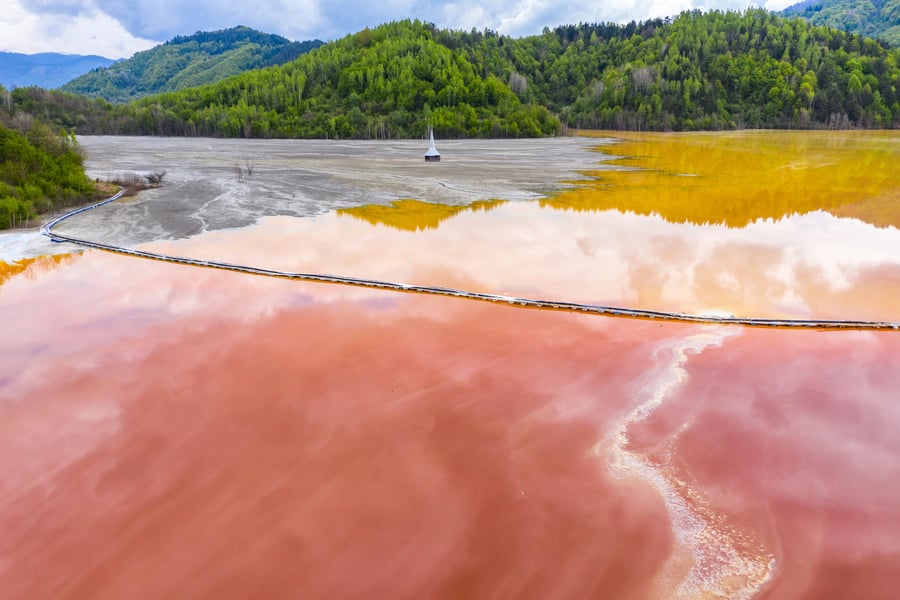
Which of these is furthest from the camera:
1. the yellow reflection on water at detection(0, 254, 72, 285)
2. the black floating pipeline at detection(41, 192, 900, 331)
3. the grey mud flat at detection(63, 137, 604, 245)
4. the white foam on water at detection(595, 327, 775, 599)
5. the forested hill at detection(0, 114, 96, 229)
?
the grey mud flat at detection(63, 137, 604, 245)

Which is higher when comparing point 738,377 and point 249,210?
point 249,210

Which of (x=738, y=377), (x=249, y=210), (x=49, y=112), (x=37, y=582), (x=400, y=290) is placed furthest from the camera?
(x=49, y=112)

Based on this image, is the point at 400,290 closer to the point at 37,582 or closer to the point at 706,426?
the point at 706,426

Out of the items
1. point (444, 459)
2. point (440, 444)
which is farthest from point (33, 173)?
point (444, 459)

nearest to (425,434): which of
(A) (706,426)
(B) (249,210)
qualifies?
(A) (706,426)

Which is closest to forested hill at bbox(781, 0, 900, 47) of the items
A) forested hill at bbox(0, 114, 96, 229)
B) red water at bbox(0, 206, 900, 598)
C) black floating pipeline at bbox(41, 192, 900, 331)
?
black floating pipeline at bbox(41, 192, 900, 331)

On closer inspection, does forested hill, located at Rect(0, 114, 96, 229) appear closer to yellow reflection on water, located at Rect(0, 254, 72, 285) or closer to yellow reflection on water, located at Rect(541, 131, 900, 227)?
yellow reflection on water, located at Rect(0, 254, 72, 285)

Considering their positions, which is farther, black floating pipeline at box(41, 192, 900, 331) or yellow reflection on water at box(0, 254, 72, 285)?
yellow reflection on water at box(0, 254, 72, 285)
